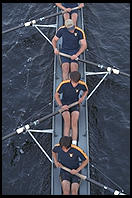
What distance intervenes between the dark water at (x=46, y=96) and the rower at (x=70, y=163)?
67.5 inches

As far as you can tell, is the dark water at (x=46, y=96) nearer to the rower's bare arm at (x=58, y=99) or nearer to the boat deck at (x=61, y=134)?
the boat deck at (x=61, y=134)

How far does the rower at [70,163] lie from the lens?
1052 cm

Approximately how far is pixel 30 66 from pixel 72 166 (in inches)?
301

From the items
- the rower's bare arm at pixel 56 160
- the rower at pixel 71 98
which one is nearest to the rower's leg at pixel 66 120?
the rower at pixel 71 98

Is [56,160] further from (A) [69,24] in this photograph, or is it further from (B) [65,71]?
(A) [69,24]

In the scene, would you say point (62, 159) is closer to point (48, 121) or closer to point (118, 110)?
point (48, 121)

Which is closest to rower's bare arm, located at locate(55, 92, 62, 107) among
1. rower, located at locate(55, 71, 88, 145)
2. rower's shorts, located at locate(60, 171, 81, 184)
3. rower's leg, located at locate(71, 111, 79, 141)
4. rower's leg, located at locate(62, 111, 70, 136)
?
rower, located at locate(55, 71, 88, 145)

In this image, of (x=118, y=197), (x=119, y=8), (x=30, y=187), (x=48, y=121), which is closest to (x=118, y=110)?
(x=48, y=121)

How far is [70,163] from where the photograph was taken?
10.7 meters

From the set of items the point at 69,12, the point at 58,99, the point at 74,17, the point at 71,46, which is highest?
the point at 69,12

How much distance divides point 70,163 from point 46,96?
540 centimetres

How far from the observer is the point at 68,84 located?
39.9 feet

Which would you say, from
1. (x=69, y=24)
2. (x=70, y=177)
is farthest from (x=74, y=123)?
(x=69, y=24)

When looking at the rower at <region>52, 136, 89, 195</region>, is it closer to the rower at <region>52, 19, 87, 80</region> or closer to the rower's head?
the rower at <region>52, 19, 87, 80</region>
